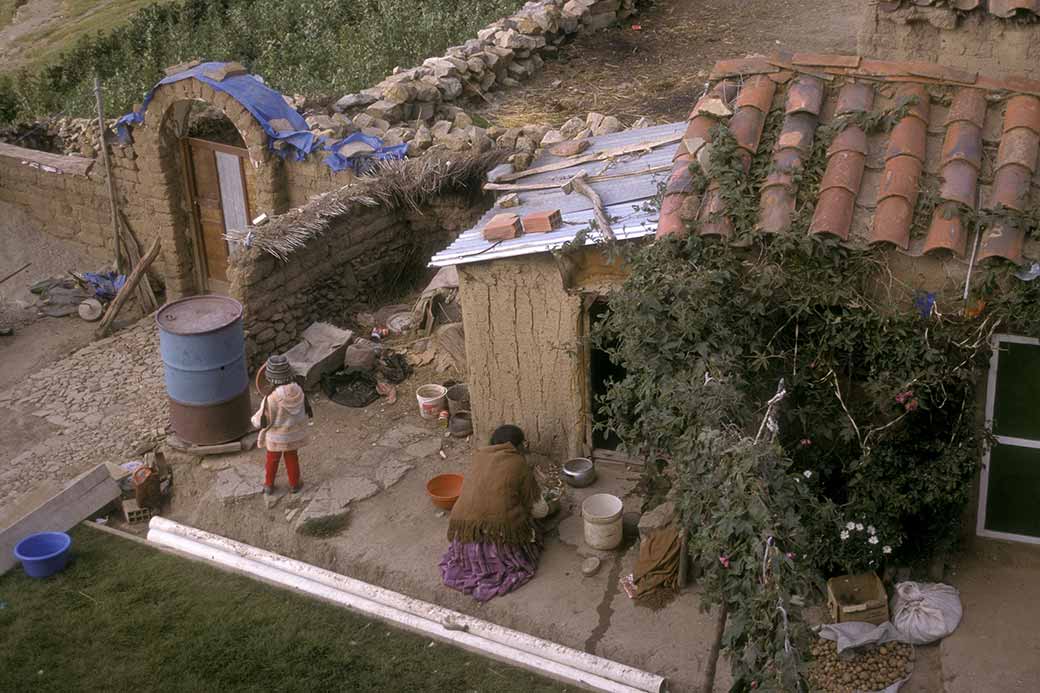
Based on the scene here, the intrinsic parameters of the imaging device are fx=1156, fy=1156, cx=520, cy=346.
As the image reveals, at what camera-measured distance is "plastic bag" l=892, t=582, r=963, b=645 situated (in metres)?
7.99

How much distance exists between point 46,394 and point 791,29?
11.8 m

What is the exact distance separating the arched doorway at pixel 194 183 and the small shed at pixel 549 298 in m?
4.49

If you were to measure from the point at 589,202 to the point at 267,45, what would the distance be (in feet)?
37.1

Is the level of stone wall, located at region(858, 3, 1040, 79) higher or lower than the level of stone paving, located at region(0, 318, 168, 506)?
higher

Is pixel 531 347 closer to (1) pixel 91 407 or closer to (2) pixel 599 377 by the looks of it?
(2) pixel 599 377

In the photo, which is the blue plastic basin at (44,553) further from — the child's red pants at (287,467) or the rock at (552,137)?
the rock at (552,137)

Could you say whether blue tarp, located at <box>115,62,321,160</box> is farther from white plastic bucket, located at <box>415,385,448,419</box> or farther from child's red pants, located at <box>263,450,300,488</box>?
child's red pants, located at <box>263,450,300,488</box>

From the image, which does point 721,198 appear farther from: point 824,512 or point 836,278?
point 824,512

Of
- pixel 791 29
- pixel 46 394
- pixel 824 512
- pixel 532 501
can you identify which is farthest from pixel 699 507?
pixel 791 29

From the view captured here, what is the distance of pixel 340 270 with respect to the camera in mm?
12625

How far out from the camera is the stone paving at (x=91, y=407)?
1099 centimetres

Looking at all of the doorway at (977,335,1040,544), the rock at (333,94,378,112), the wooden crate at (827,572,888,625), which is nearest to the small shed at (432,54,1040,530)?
the doorway at (977,335,1040,544)

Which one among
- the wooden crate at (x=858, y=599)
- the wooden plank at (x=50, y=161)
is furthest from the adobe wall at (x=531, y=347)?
the wooden plank at (x=50, y=161)

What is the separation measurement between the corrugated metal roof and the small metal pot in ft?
6.51
